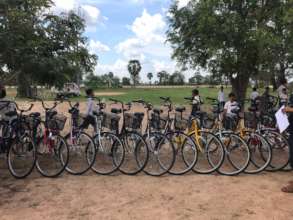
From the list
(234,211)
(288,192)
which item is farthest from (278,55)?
(234,211)

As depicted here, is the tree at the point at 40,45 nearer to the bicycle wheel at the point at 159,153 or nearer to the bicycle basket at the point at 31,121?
the bicycle basket at the point at 31,121

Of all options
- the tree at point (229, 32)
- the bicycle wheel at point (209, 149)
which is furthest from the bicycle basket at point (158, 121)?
the tree at point (229, 32)

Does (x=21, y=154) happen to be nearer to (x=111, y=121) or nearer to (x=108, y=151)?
(x=108, y=151)

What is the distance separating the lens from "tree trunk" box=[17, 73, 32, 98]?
9.68 m

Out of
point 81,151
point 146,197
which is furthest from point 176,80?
point 146,197

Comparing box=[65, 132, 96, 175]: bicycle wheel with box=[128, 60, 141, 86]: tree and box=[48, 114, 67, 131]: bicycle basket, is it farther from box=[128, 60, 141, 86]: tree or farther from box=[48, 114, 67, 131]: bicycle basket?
box=[128, 60, 141, 86]: tree

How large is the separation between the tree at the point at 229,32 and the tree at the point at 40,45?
8.70 metres

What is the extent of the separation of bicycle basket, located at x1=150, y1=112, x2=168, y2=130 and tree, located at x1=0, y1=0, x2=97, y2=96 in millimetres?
2146

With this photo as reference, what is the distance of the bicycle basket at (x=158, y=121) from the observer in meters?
8.47

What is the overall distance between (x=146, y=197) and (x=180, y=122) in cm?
269

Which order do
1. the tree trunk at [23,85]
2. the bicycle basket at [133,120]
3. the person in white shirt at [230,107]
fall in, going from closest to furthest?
the bicycle basket at [133,120] → the person in white shirt at [230,107] → the tree trunk at [23,85]

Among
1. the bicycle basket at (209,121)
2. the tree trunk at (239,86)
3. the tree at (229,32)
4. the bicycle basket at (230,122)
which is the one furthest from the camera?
the tree trunk at (239,86)

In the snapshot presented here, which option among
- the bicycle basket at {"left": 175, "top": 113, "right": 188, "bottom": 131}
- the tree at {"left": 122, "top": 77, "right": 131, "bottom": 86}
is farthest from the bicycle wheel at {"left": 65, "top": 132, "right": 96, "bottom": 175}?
the tree at {"left": 122, "top": 77, "right": 131, "bottom": 86}

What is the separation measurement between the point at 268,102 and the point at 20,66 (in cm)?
692
